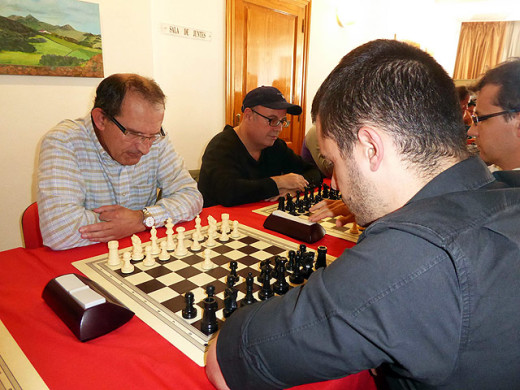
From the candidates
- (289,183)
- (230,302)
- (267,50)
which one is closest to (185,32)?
(267,50)

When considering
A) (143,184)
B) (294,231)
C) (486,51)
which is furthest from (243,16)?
(486,51)

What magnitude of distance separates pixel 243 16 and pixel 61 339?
414 centimetres

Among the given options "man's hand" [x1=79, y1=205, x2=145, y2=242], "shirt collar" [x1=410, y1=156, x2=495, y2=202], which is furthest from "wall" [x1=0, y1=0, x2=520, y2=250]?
"shirt collar" [x1=410, y1=156, x2=495, y2=202]

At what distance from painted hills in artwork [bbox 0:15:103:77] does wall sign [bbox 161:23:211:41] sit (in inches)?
29.7

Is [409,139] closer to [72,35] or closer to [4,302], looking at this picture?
[4,302]

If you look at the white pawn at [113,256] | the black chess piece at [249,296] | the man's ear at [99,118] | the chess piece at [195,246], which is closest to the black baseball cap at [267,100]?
the man's ear at [99,118]

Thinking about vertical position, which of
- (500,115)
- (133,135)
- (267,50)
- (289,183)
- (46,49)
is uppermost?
(267,50)

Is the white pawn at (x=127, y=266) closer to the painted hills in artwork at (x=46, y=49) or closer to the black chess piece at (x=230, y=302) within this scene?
the black chess piece at (x=230, y=302)

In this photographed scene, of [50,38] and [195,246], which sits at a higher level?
[50,38]

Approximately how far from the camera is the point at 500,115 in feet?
6.61

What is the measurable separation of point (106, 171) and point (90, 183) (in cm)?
10

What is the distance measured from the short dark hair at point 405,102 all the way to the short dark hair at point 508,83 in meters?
1.58

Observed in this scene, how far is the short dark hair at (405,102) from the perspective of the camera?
73 cm

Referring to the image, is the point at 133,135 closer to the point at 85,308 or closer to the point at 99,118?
the point at 99,118
